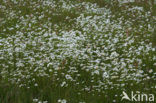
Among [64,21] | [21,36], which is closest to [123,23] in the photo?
[64,21]

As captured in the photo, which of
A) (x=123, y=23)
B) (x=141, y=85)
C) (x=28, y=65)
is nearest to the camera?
(x=141, y=85)

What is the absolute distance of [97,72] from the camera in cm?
629

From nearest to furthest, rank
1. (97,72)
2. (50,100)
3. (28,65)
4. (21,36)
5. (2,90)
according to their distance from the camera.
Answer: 1. (2,90)
2. (50,100)
3. (97,72)
4. (28,65)
5. (21,36)

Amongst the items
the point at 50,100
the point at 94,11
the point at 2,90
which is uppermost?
the point at 94,11

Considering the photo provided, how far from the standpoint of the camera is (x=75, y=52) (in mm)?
7445

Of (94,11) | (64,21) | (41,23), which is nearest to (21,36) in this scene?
(41,23)

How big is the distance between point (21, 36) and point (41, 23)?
1689mm

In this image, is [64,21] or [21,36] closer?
[21,36]

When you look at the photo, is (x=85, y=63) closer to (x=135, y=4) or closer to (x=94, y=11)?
(x=94, y=11)

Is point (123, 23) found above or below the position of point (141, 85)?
above

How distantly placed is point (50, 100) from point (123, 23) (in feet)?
19.8

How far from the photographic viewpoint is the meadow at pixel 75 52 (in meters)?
5.52

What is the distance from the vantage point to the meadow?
5.52 m

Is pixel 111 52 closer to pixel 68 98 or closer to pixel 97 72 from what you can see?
pixel 97 72
